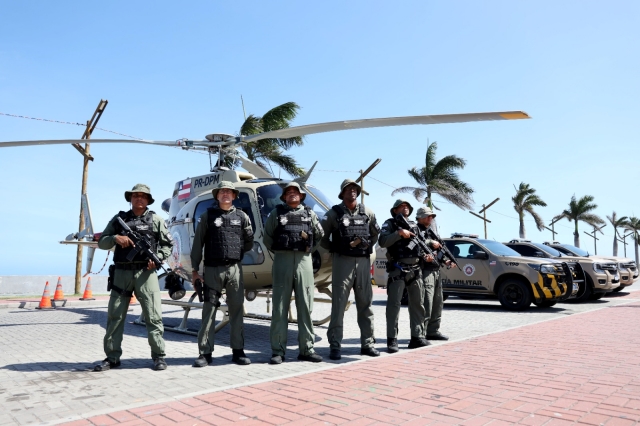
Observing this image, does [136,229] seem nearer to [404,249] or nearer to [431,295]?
[404,249]

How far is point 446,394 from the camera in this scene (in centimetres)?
397

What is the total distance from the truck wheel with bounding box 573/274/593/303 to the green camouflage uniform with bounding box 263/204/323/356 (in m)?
9.22

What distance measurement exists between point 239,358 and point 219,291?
2.54 feet

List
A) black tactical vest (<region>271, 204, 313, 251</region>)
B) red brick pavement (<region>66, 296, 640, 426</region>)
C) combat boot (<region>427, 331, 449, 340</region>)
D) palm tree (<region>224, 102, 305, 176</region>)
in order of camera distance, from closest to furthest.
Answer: red brick pavement (<region>66, 296, 640, 426</region>) < black tactical vest (<region>271, 204, 313, 251</region>) < combat boot (<region>427, 331, 449, 340</region>) < palm tree (<region>224, 102, 305, 176</region>)

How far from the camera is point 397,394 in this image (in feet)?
13.1

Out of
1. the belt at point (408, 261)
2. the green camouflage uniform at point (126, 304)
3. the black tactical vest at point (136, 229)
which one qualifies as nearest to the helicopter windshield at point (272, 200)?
the belt at point (408, 261)

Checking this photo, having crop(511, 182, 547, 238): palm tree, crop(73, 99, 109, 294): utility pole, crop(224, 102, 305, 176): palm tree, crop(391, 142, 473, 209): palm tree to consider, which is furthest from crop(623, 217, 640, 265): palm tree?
crop(73, 99, 109, 294): utility pole

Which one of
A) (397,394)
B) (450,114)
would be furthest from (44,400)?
(450,114)

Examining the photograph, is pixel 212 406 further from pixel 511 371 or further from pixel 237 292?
pixel 511 371

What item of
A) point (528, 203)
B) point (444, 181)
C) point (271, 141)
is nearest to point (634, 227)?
point (528, 203)

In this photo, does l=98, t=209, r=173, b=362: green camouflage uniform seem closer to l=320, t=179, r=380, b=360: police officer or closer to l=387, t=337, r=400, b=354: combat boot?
l=320, t=179, r=380, b=360: police officer

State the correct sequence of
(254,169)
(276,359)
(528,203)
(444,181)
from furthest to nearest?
(528,203), (444,181), (254,169), (276,359)

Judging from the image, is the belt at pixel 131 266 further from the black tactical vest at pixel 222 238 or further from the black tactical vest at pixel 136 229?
the black tactical vest at pixel 222 238

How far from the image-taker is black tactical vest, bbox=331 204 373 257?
586cm
